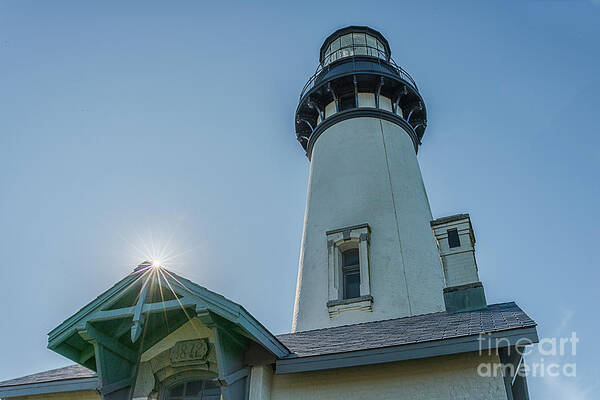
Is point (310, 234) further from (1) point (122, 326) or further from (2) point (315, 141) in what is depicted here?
(1) point (122, 326)

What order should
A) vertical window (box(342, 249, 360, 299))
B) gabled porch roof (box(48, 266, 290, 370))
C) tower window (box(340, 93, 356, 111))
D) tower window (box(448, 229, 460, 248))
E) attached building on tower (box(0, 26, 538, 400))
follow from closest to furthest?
attached building on tower (box(0, 26, 538, 400)), gabled porch roof (box(48, 266, 290, 370)), tower window (box(448, 229, 460, 248)), vertical window (box(342, 249, 360, 299)), tower window (box(340, 93, 356, 111))

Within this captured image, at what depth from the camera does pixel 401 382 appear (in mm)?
7691

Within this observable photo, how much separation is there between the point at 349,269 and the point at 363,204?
195 cm

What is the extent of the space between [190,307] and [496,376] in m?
4.52

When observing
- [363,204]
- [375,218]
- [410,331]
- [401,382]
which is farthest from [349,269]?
[401,382]

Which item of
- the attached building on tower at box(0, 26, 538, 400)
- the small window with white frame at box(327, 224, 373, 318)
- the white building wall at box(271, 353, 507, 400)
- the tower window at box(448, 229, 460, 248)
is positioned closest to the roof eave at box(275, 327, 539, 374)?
the attached building on tower at box(0, 26, 538, 400)

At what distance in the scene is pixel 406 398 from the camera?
7531mm

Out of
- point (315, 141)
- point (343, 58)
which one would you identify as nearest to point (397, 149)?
point (315, 141)

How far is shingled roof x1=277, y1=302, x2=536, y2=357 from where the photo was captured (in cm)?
754

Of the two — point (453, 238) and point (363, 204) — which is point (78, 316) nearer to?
point (453, 238)

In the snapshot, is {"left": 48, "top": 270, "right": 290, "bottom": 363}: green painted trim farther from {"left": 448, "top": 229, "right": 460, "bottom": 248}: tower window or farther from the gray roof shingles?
{"left": 448, "top": 229, "right": 460, "bottom": 248}: tower window

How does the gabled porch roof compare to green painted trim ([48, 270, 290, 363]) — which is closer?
green painted trim ([48, 270, 290, 363])

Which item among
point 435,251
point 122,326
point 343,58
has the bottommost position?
point 122,326

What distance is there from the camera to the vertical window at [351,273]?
43.2 ft
